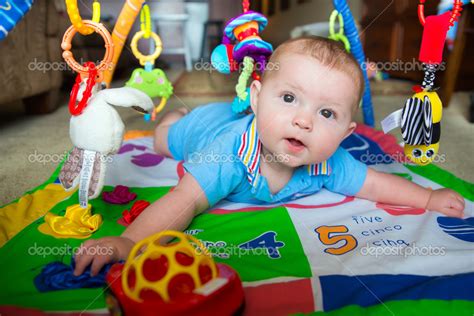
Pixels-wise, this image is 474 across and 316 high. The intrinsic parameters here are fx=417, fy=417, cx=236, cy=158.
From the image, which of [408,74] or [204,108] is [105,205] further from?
[408,74]

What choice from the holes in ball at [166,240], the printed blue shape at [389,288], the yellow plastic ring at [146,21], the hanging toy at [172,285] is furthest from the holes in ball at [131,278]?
the yellow plastic ring at [146,21]

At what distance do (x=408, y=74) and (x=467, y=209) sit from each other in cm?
224

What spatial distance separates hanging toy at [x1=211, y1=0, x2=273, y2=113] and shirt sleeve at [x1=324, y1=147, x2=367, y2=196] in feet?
0.89

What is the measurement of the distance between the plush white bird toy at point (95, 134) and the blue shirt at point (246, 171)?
17 cm

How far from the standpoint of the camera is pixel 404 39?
9.62 ft

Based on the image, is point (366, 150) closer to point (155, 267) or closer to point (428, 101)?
point (428, 101)

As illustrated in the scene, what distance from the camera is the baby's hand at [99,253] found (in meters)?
0.60

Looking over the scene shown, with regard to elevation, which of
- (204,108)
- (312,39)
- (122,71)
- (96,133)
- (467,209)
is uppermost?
(312,39)

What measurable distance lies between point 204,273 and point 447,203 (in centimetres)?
58

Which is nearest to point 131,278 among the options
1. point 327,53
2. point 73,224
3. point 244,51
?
point 73,224

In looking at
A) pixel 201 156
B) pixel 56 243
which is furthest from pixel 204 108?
pixel 56 243

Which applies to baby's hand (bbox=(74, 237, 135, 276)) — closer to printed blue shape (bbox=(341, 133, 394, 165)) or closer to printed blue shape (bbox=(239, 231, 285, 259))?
printed blue shape (bbox=(239, 231, 285, 259))

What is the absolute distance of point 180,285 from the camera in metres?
0.52

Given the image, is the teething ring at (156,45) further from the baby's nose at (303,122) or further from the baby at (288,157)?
the baby's nose at (303,122)
